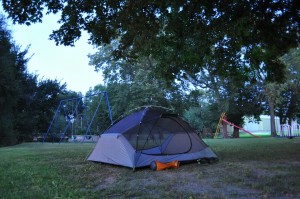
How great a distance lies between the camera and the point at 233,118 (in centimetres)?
3700

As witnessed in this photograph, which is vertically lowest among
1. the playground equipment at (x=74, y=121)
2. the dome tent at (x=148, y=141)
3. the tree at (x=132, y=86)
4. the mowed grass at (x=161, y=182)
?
the mowed grass at (x=161, y=182)

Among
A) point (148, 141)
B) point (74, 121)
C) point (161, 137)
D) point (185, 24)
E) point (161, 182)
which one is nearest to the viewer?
point (161, 182)

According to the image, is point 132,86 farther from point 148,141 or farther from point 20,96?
point 148,141

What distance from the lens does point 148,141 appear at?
819cm

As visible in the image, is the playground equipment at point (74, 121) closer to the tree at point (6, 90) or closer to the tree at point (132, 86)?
the tree at point (132, 86)

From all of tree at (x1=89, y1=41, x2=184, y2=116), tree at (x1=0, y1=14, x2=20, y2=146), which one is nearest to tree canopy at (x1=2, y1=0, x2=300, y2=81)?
tree at (x1=0, y1=14, x2=20, y2=146)

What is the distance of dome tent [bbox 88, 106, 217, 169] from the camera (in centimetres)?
786

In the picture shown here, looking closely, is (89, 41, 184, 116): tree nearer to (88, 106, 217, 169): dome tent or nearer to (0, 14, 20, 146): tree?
(0, 14, 20, 146): tree

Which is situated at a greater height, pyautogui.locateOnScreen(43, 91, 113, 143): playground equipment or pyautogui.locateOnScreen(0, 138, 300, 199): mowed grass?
pyautogui.locateOnScreen(43, 91, 113, 143): playground equipment

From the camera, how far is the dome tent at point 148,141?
25.8 feet

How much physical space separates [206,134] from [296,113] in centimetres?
1153

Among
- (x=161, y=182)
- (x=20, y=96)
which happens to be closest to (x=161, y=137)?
(x=161, y=182)

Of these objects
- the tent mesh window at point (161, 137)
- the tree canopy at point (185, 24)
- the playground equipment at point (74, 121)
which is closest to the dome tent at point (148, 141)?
the tent mesh window at point (161, 137)

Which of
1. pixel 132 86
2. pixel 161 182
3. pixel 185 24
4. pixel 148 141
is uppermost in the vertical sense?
pixel 132 86
